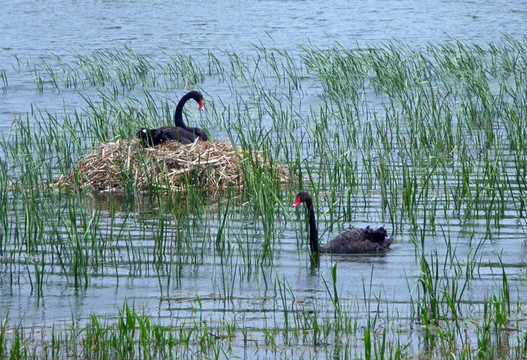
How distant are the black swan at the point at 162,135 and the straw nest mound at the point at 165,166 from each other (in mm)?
87

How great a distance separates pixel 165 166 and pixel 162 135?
25.4 inches

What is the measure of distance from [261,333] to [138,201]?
5.20 m

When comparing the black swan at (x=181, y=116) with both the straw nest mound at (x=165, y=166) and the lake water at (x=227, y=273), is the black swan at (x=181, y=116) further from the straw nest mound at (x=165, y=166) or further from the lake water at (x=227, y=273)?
the lake water at (x=227, y=273)

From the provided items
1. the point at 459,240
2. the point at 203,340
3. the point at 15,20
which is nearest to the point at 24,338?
the point at 203,340

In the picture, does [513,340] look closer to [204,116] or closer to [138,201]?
[138,201]

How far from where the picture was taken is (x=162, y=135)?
12414mm

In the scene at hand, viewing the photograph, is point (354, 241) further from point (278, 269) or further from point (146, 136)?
point (146, 136)

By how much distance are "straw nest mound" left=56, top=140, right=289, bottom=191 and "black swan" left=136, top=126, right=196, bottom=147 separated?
0.09 m

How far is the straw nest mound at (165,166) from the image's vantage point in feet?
39.0

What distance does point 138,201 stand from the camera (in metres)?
11.4

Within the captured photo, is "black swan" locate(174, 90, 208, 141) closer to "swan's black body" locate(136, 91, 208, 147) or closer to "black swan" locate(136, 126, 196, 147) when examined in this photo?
"swan's black body" locate(136, 91, 208, 147)

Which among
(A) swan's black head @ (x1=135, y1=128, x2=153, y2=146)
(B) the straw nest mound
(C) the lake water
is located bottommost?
(C) the lake water

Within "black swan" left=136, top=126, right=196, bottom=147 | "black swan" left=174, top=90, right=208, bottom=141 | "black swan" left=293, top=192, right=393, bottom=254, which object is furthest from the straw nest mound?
"black swan" left=293, top=192, right=393, bottom=254

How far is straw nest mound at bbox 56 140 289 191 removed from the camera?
11891 mm
